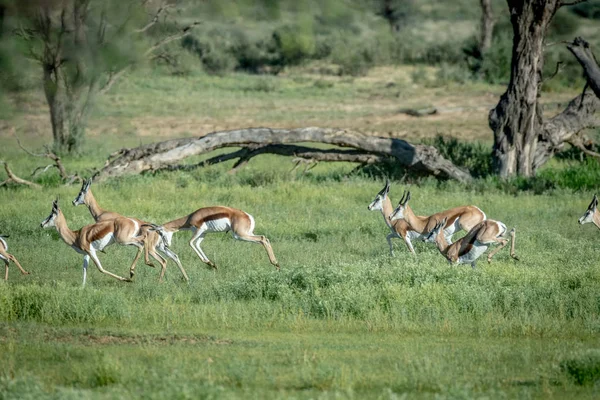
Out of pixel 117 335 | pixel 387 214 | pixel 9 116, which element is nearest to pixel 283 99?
pixel 9 116

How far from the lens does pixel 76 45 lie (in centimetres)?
2264

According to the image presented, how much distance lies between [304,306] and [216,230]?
2670 millimetres

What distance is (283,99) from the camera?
34.5 metres

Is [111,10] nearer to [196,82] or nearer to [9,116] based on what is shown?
[9,116]

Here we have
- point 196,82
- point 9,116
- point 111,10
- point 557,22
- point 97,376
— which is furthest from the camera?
point 557,22

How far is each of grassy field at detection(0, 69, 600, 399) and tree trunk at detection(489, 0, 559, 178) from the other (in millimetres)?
1301

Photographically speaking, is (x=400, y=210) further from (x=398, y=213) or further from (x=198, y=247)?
(x=198, y=247)

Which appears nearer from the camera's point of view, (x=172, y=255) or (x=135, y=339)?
(x=135, y=339)

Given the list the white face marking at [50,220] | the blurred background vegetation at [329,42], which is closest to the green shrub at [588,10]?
the blurred background vegetation at [329,42]

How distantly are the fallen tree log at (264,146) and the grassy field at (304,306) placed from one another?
0.38m

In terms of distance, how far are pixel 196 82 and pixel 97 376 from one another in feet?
106

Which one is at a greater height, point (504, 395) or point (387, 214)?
point (504, 395)

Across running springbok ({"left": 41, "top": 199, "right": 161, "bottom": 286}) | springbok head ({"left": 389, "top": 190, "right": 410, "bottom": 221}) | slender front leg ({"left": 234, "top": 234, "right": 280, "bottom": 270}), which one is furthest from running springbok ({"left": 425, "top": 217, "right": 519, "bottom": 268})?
running springbok ({"left": 41, "top": 199, "right": 161, "bottom": 286})

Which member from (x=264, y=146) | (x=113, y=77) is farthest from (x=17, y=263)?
(x=113, y=77)
